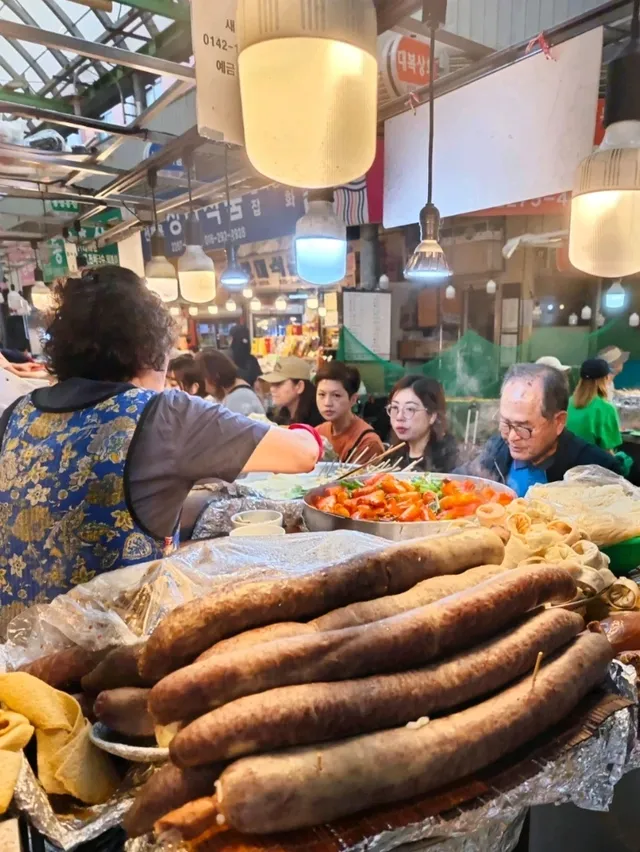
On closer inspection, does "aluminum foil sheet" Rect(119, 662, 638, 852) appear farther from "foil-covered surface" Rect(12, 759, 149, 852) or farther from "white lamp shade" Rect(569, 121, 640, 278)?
"white lamp shade" Rect(569, 121, 640, 278)

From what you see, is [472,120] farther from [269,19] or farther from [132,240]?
[132,240]

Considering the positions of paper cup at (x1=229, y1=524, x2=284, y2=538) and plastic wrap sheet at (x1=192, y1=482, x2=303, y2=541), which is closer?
paper cup at (x1=229, y1=524, x2=284, y2=538)

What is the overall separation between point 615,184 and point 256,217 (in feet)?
20.8

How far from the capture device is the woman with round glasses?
402 cm

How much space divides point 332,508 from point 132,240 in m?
7.40

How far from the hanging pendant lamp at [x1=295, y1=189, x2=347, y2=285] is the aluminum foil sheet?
2845mm

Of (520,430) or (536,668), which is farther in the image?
(520,430)

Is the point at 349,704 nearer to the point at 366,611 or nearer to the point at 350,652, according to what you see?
the point at 350,652

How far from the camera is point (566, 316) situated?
13.8 meters

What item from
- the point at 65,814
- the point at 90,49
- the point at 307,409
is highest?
the point at 90,49

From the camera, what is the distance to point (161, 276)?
5559mm

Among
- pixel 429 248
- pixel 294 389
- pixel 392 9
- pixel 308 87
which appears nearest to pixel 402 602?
pixel 308 87

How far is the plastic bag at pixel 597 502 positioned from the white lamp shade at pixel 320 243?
203 centimetres

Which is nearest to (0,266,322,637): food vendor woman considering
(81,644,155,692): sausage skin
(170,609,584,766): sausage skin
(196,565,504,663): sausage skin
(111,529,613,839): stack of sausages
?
(81,644,155,692): sausage skin
